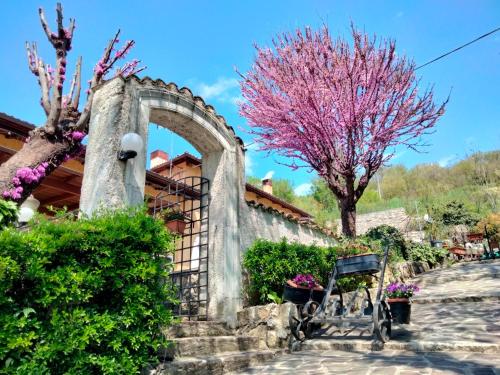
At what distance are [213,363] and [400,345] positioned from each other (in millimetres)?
2076

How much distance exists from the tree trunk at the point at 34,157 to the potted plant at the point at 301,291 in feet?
13.7

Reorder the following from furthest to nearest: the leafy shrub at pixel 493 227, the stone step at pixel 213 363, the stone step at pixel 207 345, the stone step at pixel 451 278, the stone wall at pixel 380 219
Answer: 1. the stone wall at pixel 380 219
2. the leafy shrub at pixel 493 227
3. the stone step at pixel 451 278
4. the stone step at pixel 207 345
5. the stone step at pixel 213 363

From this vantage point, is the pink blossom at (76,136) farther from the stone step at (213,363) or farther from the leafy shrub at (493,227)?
the leafy shrub at (493,227)

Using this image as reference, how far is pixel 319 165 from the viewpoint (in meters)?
10.0

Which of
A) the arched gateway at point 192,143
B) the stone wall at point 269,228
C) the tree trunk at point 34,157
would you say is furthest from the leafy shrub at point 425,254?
the tree trunk at point 34,157

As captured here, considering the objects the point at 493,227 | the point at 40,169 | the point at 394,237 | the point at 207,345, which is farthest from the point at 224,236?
the point at 493,227

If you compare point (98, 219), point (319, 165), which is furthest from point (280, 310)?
point (319, 165)

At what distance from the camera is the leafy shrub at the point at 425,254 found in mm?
11664

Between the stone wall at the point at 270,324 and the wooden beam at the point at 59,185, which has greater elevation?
the wooden beam at the point at 59,185

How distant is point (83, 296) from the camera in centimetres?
269

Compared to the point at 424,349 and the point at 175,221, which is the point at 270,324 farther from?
the point at 175,221

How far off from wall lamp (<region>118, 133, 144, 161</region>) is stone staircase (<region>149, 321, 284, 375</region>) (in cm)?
200

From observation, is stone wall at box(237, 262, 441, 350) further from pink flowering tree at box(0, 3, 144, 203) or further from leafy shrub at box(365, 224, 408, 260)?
leafy shrub at box(365, 224, 408, 260)

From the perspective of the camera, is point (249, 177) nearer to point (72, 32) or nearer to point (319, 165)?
point (319, 165)
